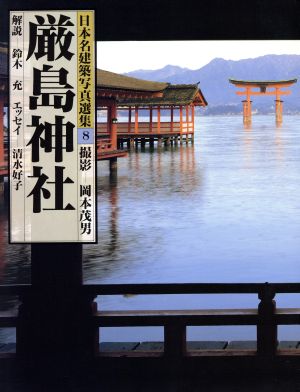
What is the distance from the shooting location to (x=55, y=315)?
5.62 m

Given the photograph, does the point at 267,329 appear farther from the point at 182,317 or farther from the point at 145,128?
the point at 145,128

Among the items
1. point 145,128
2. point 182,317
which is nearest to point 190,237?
point 182,317

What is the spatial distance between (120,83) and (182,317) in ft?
111

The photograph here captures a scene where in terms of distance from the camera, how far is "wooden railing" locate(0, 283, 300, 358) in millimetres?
5500

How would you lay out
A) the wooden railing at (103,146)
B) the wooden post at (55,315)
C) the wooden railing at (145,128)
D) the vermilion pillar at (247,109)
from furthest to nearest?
the vermilion pillar at (247,109)
the wooden railing at (145,128)
the wooden railing at (103,146)
the wooden post at (55,315)

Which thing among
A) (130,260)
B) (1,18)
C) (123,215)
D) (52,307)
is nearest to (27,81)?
(1,18)

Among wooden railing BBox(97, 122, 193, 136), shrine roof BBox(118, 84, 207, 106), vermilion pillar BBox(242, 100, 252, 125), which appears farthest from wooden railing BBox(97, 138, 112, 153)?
vermilion pillar BBox(242, 100, 252, 125)

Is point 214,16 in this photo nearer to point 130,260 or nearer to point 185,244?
point 130,260

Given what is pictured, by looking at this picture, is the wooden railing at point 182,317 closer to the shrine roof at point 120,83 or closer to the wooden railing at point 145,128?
the shrine roof at point 120,83

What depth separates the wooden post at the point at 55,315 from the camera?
5.61 metres

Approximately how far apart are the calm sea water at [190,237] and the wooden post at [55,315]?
4.58 metres

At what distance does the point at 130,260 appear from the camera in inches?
640

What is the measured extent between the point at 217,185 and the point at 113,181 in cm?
445

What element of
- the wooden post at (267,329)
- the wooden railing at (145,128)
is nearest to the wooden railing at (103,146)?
the wooden railing at (145,128)
